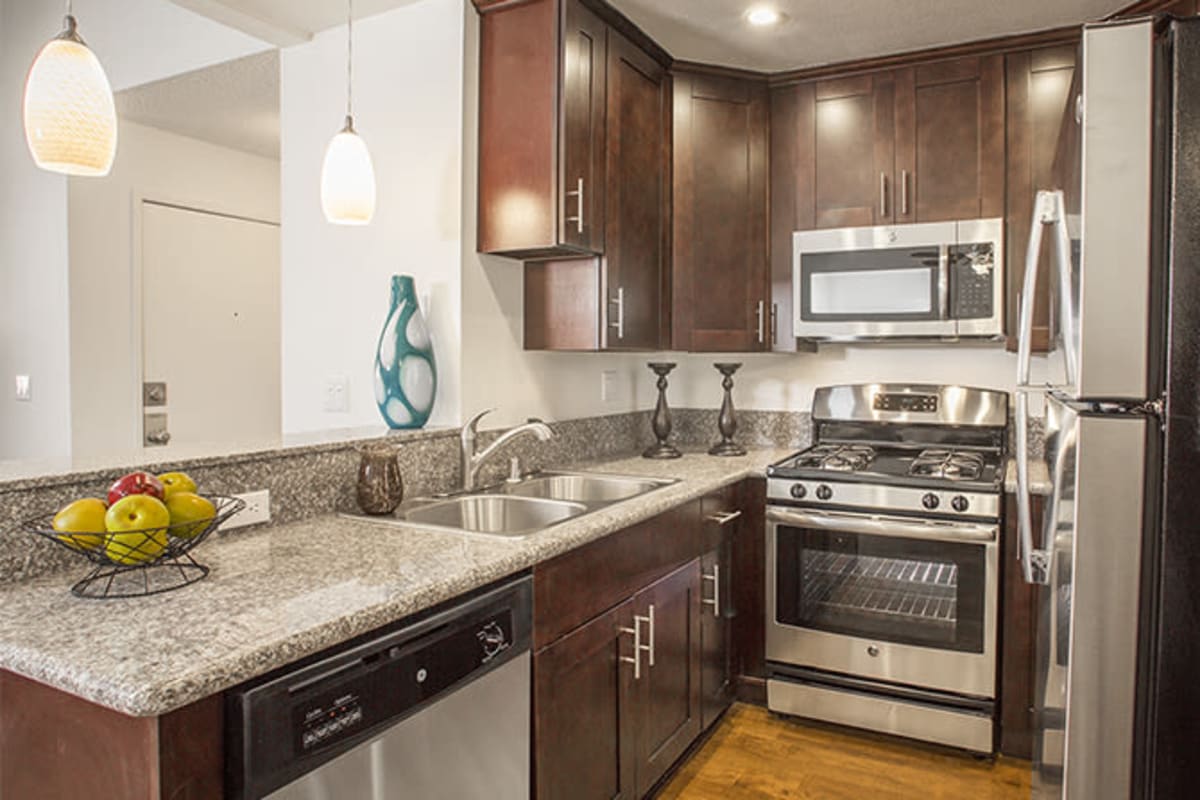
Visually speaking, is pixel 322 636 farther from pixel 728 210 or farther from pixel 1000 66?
pixel 1000 66

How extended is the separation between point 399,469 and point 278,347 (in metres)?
2.54

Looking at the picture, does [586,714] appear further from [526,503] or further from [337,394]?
Result: [337,394]

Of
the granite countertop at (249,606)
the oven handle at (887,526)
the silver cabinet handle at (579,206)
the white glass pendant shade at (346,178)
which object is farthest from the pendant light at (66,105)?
the oven handle at (887,526)

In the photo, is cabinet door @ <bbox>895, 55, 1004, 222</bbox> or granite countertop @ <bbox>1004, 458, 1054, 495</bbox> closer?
granite countertop @ <bbox>1004, 458, 1054, 495</bbox>

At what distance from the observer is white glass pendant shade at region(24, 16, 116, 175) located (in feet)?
4.87

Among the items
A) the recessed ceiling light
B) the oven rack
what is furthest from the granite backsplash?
the recessed ceiling light

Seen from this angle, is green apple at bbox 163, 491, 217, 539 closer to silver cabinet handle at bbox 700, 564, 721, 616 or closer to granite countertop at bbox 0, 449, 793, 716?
granite countertop at bbox 0, 449, 793, 716

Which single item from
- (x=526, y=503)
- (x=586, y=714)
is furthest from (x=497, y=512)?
(x=586, y=714)

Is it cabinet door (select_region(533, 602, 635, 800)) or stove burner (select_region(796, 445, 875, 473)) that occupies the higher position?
stove burner (select_region(796, 445, 875, 473))

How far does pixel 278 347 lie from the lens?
13.9 ft

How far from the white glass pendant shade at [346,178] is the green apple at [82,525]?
1030 mm

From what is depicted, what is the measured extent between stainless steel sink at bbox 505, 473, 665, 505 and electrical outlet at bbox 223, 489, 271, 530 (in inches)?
32.2

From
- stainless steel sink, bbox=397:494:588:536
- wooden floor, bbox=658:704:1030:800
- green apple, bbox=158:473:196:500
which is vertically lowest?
wooden floor, bbox=658:704:1030:800

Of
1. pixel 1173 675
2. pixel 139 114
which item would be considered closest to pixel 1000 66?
pixel 1173 675
